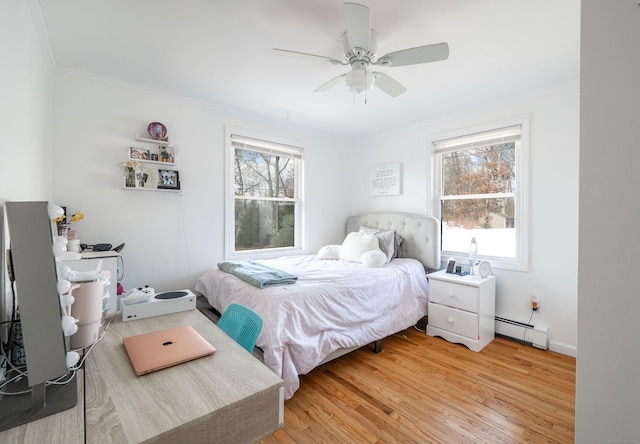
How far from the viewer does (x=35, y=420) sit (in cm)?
68

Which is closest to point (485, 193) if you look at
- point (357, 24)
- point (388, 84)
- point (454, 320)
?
point (454, 320)

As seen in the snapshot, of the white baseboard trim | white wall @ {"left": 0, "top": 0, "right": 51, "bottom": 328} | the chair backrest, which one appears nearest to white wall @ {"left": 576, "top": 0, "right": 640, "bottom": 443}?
the chair backrest

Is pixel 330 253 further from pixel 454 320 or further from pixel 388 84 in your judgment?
pixel 388 84

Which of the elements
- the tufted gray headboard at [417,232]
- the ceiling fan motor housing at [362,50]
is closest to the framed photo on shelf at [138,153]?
the ceiling fan motor housing at [362,50]

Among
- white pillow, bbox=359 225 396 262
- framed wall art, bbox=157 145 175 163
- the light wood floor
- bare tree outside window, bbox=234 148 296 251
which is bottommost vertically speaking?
the light wood floor

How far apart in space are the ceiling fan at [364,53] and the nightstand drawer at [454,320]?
2135 mm

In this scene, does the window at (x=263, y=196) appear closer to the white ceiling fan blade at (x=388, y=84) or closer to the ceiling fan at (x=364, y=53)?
the ceiling fan at (x=364, y=53)

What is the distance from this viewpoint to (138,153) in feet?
8.57

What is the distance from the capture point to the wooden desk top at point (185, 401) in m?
→ 0.68

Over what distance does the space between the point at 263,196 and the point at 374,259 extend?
1.60m

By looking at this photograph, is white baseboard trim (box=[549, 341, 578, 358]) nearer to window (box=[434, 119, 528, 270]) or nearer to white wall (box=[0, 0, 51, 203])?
window (box=[434, 119, 528, 270])

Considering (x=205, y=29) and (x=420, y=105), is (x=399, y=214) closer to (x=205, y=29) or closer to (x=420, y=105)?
(x=420, y=105)

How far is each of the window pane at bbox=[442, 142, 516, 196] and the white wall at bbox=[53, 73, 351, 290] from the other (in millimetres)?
2248

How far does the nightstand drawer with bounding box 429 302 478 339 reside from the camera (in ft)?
8.68
